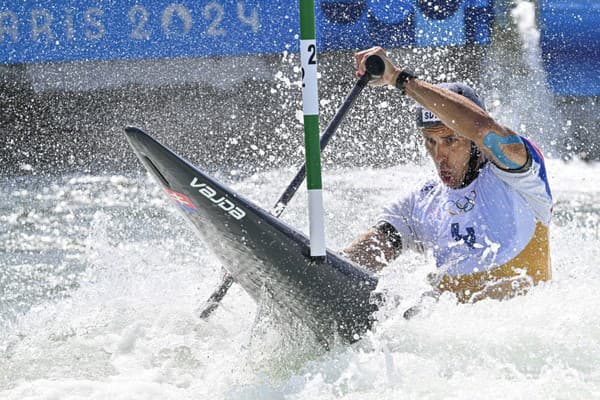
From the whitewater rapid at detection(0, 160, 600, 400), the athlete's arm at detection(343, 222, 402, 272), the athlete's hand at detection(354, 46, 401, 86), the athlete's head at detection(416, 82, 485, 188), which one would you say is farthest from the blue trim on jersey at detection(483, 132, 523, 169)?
the athlete's arm at detection(343, 222, 402, 272)

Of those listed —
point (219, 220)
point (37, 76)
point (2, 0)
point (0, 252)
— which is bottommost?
point (0, 252)

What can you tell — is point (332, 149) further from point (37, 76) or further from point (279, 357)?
point (279, 357)

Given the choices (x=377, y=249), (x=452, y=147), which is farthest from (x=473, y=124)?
(x=377, y=249)

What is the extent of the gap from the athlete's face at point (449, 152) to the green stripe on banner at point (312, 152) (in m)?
0.92

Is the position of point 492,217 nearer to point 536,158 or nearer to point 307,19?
point 536,158

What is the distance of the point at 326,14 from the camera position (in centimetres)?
1132

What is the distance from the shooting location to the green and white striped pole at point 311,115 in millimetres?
3260

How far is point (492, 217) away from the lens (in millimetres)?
3971

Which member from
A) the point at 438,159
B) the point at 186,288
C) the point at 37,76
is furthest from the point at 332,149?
the point at 438,159

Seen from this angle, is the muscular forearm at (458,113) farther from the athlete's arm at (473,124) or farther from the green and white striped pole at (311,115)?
the green and white striped pole at (311,115)

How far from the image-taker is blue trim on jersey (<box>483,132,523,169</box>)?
3803 mm

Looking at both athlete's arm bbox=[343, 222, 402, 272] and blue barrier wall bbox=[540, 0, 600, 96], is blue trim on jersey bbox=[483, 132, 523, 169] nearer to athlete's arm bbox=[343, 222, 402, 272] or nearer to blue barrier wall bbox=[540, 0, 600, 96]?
athlete's arm bbox=[343, 222, 402, 272]

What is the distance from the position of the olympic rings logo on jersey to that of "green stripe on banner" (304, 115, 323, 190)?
99cm

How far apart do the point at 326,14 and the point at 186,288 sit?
6.92 meters
